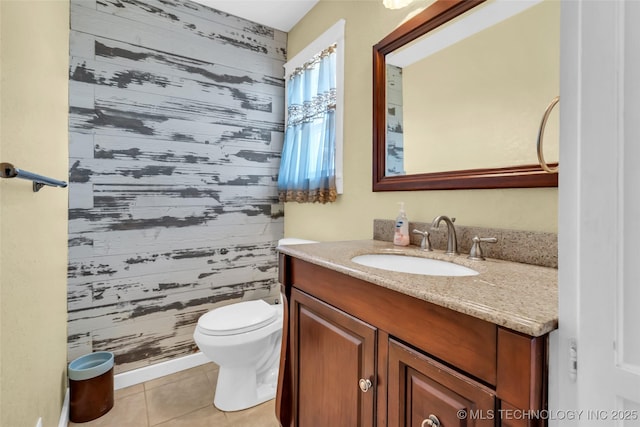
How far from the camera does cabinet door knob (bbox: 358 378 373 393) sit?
0.84m

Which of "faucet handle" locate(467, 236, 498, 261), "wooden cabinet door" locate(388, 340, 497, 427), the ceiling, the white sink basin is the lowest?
"wooden cabinet door" locate(388, 340, 497, 427)

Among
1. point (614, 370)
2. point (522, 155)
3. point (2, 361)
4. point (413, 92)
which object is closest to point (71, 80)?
point (2, 361)

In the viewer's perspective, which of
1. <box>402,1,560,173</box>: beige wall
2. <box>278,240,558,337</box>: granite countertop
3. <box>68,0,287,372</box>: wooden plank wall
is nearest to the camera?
<box>278,240,558,337</box>: granite countertop

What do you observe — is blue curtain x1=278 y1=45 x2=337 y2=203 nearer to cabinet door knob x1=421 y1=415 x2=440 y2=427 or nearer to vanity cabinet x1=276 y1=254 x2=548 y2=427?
vanity cabinet x1=276 y1=254 x2=548 y2=427

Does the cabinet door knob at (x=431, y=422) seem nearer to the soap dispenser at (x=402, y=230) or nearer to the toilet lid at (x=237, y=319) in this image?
the soap dispenser at (x=402, y=230)

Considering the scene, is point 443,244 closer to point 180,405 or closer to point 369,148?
point 369,148

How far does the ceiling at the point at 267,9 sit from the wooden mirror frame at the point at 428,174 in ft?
3.04

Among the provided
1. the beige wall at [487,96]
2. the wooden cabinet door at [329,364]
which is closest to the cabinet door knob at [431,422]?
the wooden cabinet door at [329,364]

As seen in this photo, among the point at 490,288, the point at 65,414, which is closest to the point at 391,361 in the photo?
the point at 490,288

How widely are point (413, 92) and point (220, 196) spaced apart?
1454mm

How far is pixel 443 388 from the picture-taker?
0.66 metres

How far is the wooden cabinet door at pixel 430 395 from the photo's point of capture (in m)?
0.59

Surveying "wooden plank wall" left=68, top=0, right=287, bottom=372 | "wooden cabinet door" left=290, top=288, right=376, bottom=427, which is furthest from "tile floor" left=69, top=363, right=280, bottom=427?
"wooden cabinet door" left=290, top=288, right=376, bottom=427

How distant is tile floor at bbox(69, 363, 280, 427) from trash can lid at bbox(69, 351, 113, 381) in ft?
0.77
